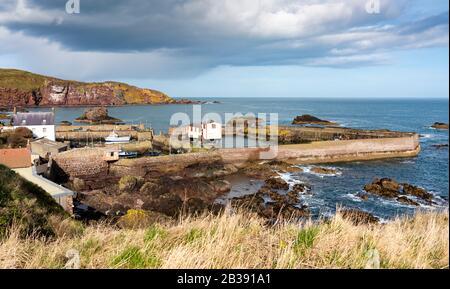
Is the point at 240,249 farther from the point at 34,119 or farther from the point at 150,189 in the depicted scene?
the point at 34,119

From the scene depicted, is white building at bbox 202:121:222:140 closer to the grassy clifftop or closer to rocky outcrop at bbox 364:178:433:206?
rocky outcrop at bbox 364:178:433:206

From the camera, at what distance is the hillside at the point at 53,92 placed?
129750 mm

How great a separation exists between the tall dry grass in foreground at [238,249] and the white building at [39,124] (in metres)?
43.4

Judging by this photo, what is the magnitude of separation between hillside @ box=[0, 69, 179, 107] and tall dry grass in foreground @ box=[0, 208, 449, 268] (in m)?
142

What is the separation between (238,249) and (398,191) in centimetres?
2548

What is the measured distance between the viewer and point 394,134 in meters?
50.0

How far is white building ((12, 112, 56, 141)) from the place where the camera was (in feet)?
144

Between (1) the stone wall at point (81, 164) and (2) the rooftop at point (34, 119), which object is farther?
(2) the rooftop at point (34, 119)

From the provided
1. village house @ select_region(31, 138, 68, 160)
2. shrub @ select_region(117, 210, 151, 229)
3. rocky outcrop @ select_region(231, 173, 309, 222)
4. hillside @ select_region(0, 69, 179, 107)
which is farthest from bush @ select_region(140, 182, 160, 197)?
hillside @ select_region(0, 69, 179, 107)

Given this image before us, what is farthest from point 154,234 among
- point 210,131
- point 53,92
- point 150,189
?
point 53,92

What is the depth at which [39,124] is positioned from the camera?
4400cm

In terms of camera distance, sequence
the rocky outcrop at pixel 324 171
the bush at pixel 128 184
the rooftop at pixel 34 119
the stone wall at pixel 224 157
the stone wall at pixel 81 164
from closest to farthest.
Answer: the bush at pixel 128 184 < the stone wall at pixel 81 164 < the stone wall at pixel 224 157 < the rocky outcrop at pixel 324 171 < the rooftop at pixel 34 119

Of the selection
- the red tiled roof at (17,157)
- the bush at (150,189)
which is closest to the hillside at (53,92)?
the red tiled roof at (17,157)

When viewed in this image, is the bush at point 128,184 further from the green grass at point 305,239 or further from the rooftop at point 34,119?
the rooftop at point 34,119
